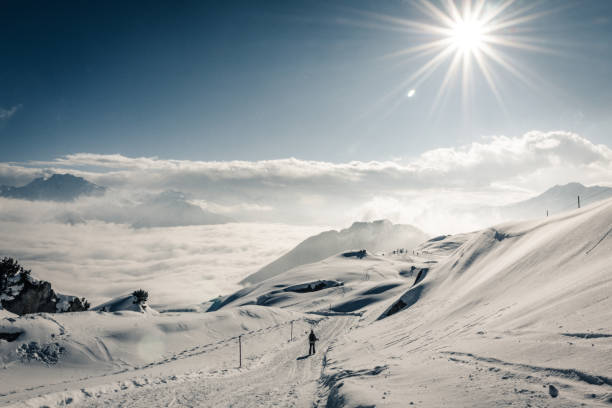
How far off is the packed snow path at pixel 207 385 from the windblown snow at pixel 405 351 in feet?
0.28

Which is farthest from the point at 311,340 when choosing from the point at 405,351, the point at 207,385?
the point at 207,385

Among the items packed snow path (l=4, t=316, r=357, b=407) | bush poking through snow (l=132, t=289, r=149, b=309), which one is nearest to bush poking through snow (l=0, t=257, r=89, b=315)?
bush poking through snow (l=132, t=289, r=149, b=309)

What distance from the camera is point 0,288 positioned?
50.2m

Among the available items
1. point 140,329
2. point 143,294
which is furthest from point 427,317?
point 143,294

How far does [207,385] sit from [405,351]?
9893mm

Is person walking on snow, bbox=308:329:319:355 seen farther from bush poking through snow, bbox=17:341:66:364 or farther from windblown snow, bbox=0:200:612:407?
bush poking through snow, bbox=17:341:66:364

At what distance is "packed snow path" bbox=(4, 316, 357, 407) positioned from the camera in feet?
41.9

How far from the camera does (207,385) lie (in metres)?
15.7

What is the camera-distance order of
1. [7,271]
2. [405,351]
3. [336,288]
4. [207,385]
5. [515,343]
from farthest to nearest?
[336,288], [7,271], [405,351], [207,385], [515,343]

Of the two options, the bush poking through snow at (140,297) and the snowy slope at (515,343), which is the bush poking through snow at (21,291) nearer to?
the bush poking through snow at (140,297)

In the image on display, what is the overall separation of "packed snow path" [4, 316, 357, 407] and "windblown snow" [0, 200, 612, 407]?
0.09m

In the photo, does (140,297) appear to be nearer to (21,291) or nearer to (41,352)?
(21,291)

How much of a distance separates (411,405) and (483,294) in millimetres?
15778

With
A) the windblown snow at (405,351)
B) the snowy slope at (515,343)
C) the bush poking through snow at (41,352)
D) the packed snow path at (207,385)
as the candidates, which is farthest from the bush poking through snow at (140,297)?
the snowy slope at (515,343)
